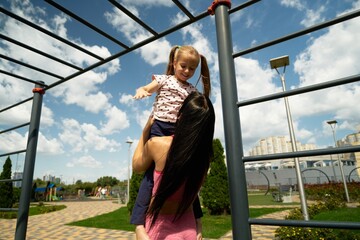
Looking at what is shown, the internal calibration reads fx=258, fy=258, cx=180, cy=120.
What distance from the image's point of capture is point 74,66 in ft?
8.40

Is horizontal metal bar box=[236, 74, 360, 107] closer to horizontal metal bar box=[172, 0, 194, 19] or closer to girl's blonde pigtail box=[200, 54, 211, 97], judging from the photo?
girl's blonde pigtail box=[200, 54, 211, 97]

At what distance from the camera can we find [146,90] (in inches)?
51.7

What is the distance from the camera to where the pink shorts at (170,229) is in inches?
46.7

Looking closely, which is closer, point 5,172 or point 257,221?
point 257,221

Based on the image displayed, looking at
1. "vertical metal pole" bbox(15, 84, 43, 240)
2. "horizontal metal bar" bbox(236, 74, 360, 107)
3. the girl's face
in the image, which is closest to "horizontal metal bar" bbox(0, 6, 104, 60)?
"vertical metal pole" bbox(15, 84, 43, 240)

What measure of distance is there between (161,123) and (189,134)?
21 cm

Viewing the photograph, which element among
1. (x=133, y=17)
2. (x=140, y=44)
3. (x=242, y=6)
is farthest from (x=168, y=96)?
(x=140, y=44)

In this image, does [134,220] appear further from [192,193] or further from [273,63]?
[273,63]

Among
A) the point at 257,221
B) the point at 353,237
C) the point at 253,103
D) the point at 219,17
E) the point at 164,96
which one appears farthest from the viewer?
the point at 353,237

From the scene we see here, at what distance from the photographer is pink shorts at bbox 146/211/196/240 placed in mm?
1187

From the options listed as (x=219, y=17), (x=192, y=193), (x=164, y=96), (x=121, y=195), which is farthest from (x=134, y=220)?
(x=121, y=195)

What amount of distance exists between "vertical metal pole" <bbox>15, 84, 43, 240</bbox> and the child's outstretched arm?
208cm

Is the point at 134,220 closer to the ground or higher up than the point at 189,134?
closer to the ground

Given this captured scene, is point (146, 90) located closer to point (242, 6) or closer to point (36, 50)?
point (242, 6)
